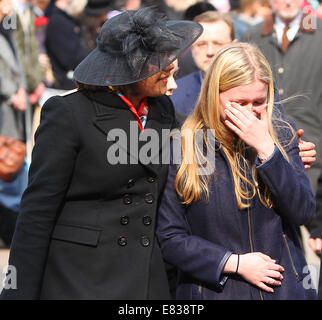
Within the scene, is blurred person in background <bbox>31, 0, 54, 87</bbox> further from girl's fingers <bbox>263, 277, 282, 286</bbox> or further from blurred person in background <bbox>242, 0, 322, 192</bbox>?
girl's fingers <bbox>263, 277, 282, 286</bbox>

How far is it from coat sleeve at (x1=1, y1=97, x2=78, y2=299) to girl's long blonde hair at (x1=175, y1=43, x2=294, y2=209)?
51 centimetres

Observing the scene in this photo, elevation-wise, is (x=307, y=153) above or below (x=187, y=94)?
above

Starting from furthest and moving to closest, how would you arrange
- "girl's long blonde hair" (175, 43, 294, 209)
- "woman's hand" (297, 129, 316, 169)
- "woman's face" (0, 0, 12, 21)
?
1. "woman's face" (0, 0, 12, 21)
2. "woman's hand" (297, 129, 316, 169)
3. "girl's long blonde hair" (175, 43, 294, 209)

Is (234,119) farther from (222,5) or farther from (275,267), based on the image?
(222,5)

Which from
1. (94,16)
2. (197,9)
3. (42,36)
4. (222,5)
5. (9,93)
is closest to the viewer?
(197,9)

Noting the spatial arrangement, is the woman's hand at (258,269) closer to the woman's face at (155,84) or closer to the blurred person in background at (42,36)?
the woman's face at (155,84)

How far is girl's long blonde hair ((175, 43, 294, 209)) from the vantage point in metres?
3.32

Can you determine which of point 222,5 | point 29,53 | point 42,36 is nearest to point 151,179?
point 29,53

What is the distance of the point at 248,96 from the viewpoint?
10.9 ft

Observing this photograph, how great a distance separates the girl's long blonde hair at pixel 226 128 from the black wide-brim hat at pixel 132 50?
8.1 inches

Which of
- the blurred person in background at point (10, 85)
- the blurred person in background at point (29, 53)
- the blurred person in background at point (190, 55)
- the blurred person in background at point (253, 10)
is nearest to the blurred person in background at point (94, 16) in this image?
the blurred person in background at point (29, 53)

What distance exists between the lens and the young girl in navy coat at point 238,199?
3.26 m

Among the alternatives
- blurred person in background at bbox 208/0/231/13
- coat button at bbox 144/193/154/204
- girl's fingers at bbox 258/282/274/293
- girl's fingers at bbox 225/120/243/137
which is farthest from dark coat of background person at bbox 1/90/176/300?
blurred person in background at bbox 208/0/231/13

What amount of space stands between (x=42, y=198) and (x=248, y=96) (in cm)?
98
